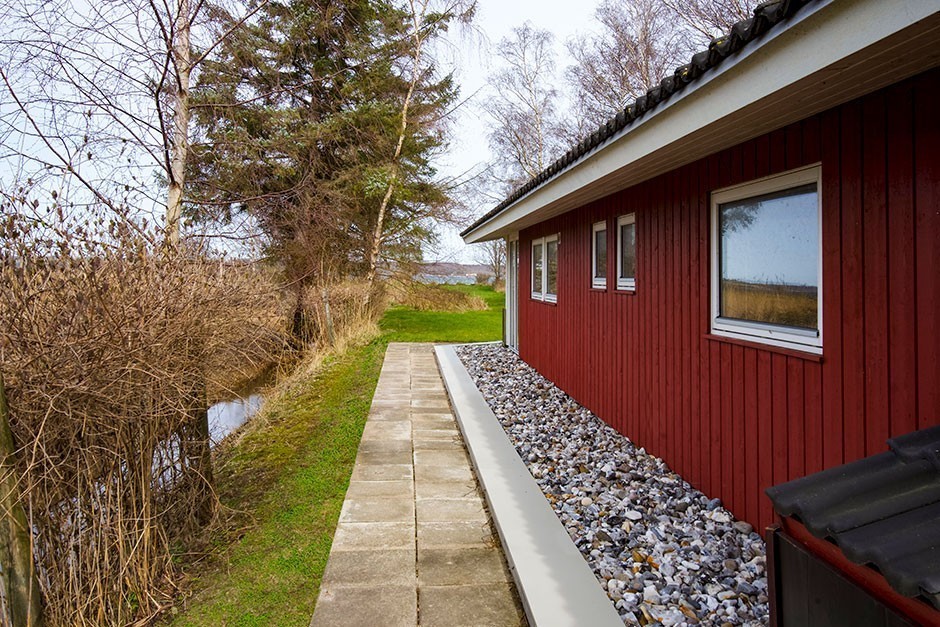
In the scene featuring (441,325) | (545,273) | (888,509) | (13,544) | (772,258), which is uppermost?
(545,273)

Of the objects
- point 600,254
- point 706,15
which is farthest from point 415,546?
point 706,15

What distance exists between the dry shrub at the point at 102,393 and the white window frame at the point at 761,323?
2907mm

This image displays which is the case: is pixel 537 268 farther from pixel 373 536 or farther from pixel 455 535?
pixel 373 536

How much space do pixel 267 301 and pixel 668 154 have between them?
2623 millimetres

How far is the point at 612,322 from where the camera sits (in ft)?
18.1

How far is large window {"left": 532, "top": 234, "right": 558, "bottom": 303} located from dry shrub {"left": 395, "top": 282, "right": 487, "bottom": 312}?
7836 millimetres

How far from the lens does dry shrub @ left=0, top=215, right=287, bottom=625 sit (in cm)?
237

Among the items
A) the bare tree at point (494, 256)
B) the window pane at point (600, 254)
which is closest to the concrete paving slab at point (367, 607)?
the window pane at point (600, 254)

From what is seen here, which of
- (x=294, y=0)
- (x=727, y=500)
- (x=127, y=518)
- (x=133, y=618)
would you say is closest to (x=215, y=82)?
(x=294, y=0)

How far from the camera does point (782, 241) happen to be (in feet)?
10.1

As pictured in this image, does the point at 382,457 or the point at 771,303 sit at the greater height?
the point at 771,303

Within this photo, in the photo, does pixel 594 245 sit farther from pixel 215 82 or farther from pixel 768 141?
pixel 215 82

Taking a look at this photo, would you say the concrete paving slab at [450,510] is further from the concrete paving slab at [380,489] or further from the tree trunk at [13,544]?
the tree trunk at [13,544]

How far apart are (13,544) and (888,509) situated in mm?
3021
